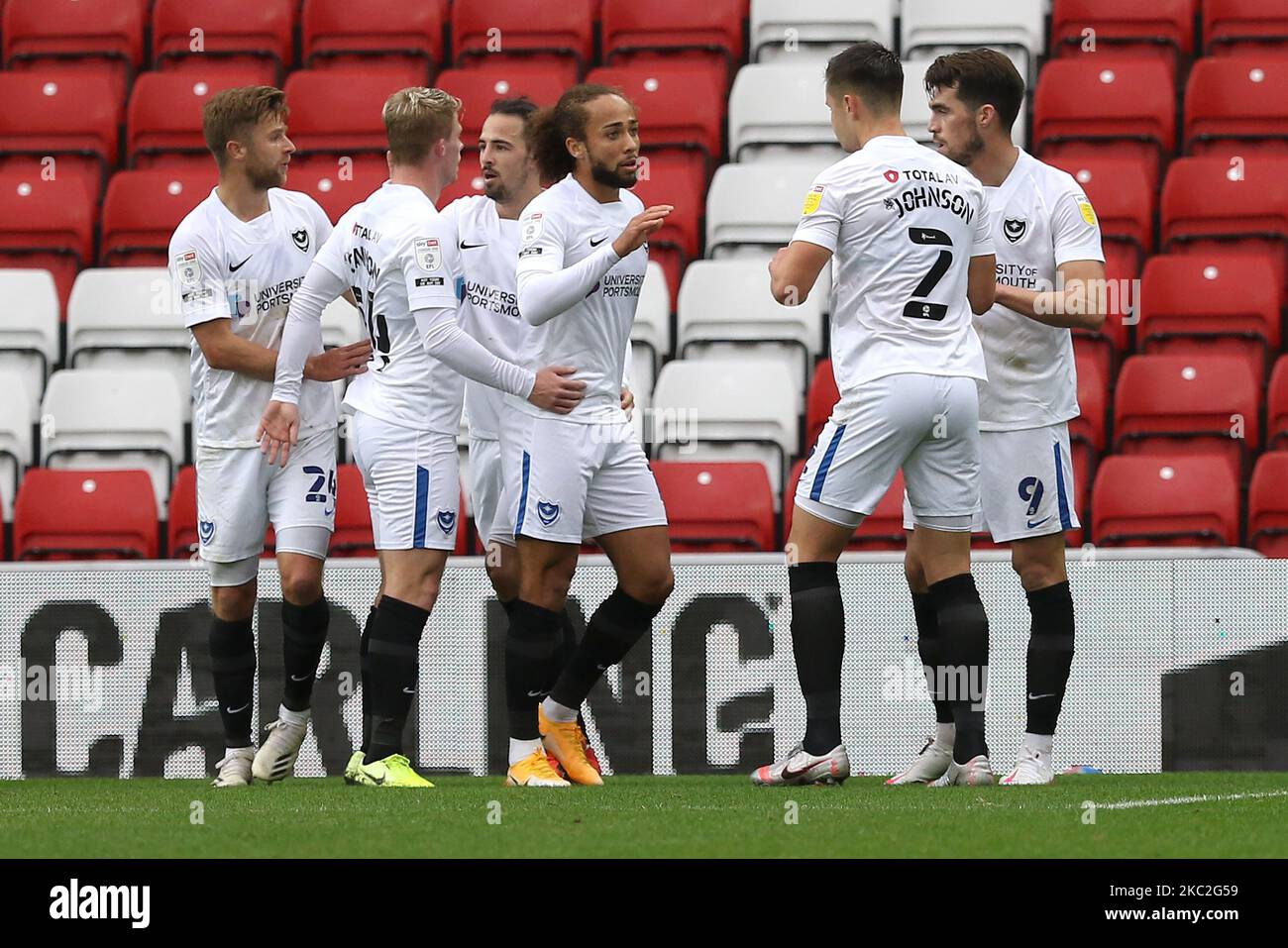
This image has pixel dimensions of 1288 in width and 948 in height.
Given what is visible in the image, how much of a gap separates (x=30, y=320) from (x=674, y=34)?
3.93 meters

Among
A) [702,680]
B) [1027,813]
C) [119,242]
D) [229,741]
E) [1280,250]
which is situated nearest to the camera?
[1027,813]

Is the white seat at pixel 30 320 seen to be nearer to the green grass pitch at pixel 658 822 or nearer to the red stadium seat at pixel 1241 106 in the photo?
the green grass pitch at pixel 658 822

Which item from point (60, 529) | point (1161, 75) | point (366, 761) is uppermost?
point (1161, 75)

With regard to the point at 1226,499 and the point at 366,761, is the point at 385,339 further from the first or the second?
the point at 1226,499

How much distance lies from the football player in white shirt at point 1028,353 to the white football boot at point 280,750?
2109mm

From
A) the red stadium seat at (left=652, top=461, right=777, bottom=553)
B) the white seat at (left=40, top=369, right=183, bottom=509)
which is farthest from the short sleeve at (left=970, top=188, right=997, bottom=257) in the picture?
the white seat at (left=40, top=369, right=183, bottom=509)

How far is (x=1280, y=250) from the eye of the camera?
32.3 ft

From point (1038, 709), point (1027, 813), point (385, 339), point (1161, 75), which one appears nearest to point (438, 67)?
point (1161, 75)

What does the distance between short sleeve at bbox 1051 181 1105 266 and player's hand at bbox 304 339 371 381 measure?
2274 millimetres

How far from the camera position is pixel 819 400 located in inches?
355

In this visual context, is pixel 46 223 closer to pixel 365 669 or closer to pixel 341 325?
pixel 341 325

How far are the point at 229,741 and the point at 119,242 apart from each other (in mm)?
4588

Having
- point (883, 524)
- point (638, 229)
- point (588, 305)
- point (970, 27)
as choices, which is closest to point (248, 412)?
point (588, 305)

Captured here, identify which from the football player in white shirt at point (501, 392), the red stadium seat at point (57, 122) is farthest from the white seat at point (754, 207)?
the red stadium seat at point (57, 122)
